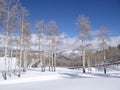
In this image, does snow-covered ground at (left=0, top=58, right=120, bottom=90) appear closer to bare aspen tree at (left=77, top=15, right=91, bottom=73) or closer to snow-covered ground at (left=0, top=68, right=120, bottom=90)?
snow-covered ground at (left=0, top=68, right=120, bottom=90)

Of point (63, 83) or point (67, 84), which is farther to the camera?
point (63, 83)

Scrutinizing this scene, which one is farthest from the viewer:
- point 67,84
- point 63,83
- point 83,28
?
point 83,28

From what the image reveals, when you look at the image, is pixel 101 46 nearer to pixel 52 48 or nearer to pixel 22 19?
pixel 52 48

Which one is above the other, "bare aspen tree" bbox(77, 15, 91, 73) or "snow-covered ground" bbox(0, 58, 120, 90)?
"bare aspen tree" bbox(77, 15, 91, 73)

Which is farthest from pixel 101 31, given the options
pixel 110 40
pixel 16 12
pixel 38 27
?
pixel 16 12

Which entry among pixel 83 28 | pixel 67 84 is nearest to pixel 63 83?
pixel 67 84

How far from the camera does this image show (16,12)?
70.1ft

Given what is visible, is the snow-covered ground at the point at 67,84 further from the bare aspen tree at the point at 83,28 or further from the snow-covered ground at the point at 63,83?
the bare aspen tree at the point at 83,28

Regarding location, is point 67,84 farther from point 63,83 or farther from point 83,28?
point 83,28

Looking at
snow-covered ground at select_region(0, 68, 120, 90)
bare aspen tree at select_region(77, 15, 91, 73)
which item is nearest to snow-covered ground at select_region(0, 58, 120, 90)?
snow-covered ground at select_region(0, 68, 120, 90)

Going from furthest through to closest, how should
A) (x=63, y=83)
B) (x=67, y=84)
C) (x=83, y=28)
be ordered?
(x=83, y=28), (x=63, y=83), (x=67, y=84)

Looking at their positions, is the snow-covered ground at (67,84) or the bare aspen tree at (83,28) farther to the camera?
the bare aspen tree at (83,28)

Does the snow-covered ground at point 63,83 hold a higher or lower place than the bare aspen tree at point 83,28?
lower

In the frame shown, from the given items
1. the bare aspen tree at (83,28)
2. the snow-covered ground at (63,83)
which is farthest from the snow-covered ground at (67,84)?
the bare aspen tree at (83,28)
